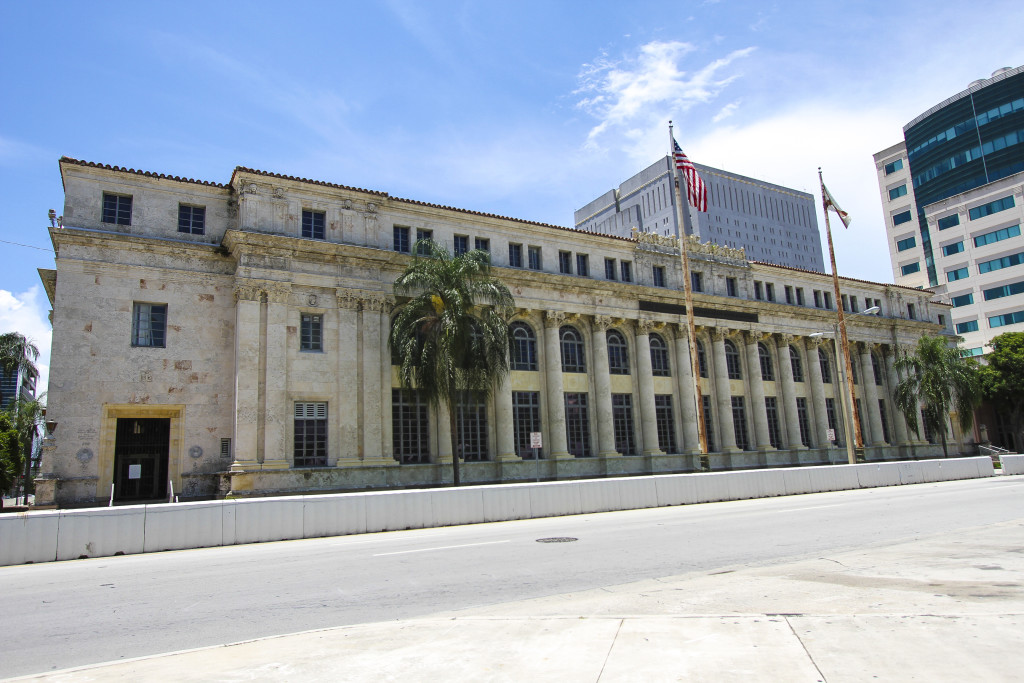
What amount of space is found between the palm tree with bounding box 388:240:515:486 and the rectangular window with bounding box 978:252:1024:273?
7056 cm

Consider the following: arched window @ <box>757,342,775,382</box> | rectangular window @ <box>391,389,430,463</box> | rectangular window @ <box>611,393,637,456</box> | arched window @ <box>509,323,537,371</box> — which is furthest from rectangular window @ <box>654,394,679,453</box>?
rectangular window @ <box>391,389,430,463</box>

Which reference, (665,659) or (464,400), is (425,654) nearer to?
(665,659)

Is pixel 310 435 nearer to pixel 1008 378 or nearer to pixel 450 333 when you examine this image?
pixel 450 333

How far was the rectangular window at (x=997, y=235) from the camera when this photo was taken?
73562 mm

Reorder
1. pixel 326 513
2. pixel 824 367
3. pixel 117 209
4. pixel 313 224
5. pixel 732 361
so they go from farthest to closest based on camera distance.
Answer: pixel 824 367 → pixel 732 361 → pixel 313 224 → pixel 117 209 → pixel 326 513

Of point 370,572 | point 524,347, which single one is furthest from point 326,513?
point 524,347

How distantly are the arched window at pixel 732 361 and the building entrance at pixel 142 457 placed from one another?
33.3 metres

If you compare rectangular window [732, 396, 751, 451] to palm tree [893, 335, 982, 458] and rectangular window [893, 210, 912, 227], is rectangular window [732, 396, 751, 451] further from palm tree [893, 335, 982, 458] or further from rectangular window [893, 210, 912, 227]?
rectangular window [893, 210, 912, 227]

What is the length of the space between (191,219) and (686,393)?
1122 inches

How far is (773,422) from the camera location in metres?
45.9

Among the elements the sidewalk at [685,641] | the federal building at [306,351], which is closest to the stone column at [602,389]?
the federal building at [306,351]

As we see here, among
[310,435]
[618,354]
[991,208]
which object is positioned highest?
[991,208]

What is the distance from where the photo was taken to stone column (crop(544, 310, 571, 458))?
116 ft

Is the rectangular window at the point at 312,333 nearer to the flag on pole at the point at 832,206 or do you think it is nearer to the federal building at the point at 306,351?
the federal building at the point at 306,351
